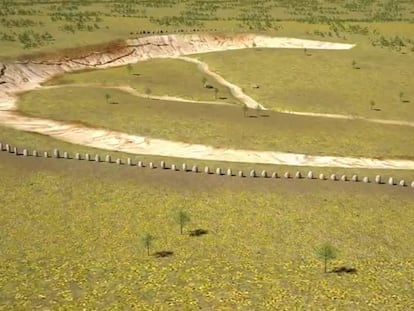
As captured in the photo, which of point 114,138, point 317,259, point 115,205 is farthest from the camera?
point 114,138

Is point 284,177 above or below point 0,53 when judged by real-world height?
below

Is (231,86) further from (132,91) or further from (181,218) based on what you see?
(181,218)

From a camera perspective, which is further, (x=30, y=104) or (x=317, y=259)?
(x=30, y=104)

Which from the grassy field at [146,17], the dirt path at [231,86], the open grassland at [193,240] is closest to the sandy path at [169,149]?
the open grassland at [193,240]

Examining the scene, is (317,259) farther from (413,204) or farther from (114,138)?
(114,138)

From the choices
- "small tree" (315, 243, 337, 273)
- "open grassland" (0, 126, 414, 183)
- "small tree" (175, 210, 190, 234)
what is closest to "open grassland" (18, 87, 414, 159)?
"open grassland" (0, 126, 414, 183)

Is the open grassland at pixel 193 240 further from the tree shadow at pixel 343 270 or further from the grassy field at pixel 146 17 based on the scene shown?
the grassy field at pixel 146 17

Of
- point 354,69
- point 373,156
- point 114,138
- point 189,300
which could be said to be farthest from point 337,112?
point 189,300
